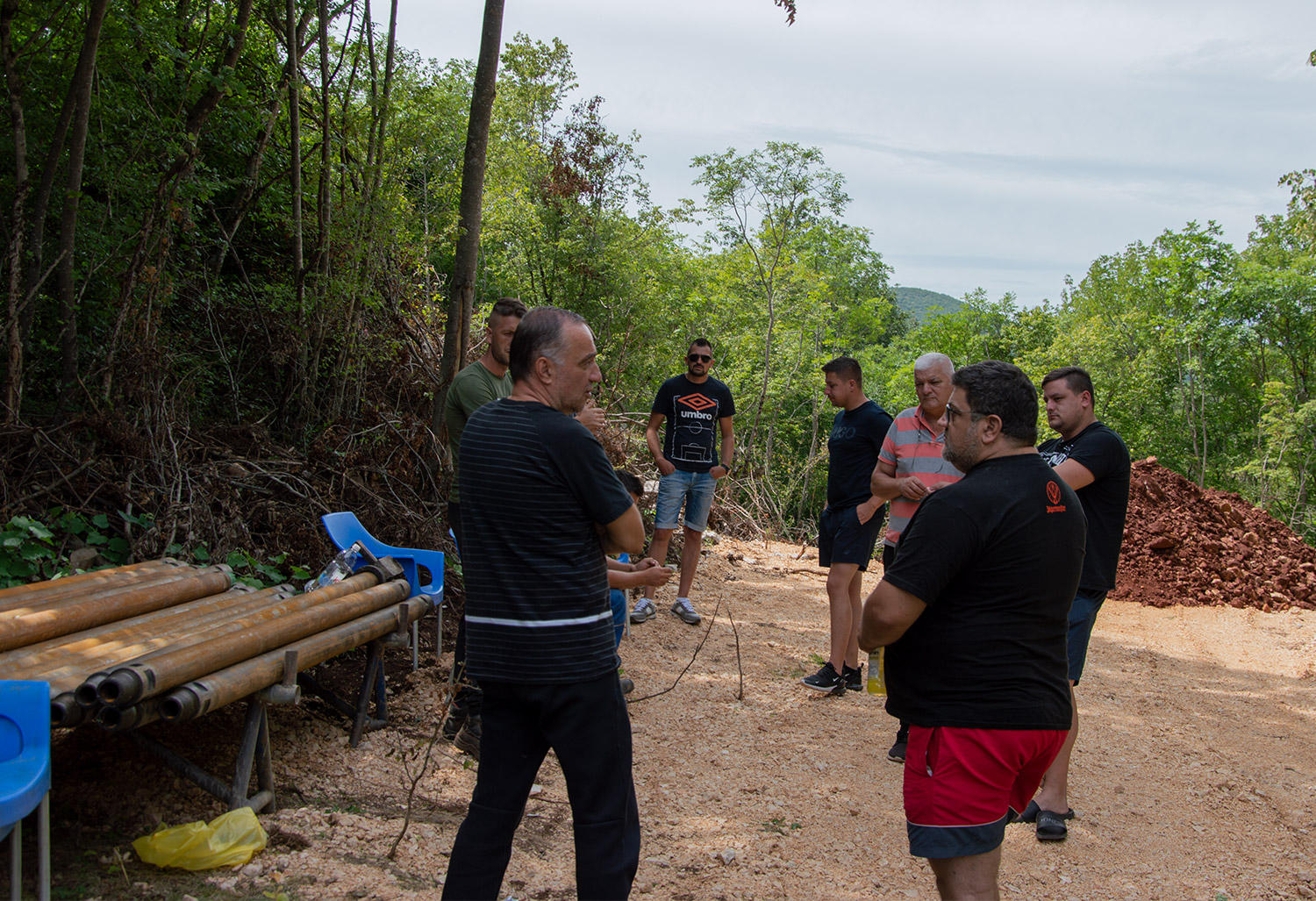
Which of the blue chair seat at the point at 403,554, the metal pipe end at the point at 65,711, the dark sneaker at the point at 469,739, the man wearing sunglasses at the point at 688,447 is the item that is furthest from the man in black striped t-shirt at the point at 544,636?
the man wearing sunglasses at the point at 688,447

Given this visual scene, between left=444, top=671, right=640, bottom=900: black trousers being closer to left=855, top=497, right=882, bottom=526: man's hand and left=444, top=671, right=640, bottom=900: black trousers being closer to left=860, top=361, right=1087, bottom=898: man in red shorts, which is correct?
left=860, top=361, right=1087, bottom=898: man in red shorts

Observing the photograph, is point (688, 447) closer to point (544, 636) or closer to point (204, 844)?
point (204, 844)

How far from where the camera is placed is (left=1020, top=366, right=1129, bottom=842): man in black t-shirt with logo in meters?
3.67

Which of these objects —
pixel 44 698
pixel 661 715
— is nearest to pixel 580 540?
pixel 44 698

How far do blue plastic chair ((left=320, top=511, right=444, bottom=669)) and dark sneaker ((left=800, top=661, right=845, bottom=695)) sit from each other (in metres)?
2.38

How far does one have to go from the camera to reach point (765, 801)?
13.6 ft

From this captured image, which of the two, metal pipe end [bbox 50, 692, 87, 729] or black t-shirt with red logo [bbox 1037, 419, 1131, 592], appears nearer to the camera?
metal pipe end [bbox 50, 692, 87, 729]

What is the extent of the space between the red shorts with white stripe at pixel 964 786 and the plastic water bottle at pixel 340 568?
10.5 feet

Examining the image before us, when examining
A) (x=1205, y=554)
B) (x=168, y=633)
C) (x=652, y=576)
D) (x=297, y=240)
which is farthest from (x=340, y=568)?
(x=1205, y=554)

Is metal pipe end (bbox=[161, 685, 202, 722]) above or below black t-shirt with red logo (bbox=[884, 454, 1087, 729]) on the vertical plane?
below

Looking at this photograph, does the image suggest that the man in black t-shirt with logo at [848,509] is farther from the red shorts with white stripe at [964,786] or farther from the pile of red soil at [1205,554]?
the pile of red soil at [1205,554]

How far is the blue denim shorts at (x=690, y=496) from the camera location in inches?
269

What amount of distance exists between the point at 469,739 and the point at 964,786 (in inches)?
107

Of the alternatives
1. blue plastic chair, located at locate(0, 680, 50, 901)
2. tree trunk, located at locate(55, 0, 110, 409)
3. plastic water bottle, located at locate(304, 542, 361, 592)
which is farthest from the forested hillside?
blue plastic chair, located at locate(0, 680, 50, 901)
